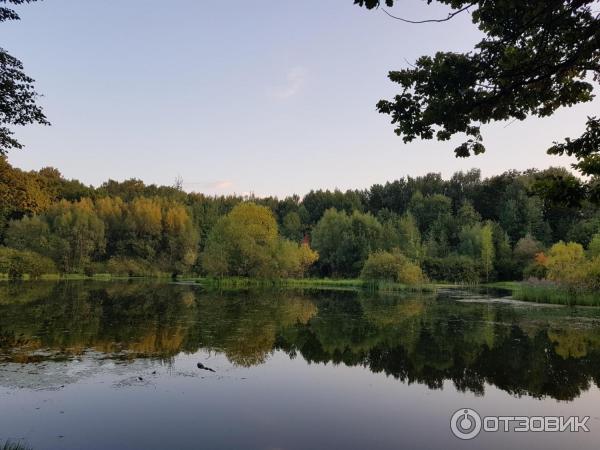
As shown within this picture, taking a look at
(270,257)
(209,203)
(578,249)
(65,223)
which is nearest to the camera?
(578,249)

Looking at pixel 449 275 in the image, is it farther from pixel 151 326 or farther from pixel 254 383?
pixel 254 383

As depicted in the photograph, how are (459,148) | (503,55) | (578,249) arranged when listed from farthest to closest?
1. (578,249)
2. (459,148)
3. (503,55)

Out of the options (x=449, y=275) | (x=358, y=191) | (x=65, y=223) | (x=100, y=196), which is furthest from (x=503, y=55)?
(x=358, y=191)

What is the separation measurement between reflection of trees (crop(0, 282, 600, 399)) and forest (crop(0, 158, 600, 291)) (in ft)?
67.0

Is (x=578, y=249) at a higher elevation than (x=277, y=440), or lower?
higher

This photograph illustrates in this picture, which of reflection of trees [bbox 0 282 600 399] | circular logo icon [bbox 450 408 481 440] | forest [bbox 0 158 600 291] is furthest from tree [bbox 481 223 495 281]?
circular logo icon [bbox 450 408 481 440]

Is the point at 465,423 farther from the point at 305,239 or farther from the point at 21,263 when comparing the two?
the point at 305,239

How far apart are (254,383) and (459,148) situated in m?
6.79

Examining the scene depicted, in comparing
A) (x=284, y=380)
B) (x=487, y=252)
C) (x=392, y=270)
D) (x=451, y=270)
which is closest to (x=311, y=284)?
(x=392, y=270)

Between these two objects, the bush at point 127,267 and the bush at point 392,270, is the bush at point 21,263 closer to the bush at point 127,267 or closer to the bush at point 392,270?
the bush at point 127,267

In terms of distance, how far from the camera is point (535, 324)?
62.3 feet

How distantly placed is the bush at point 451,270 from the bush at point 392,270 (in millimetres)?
8966

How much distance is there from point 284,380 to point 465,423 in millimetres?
4146

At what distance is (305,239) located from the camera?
238ft
